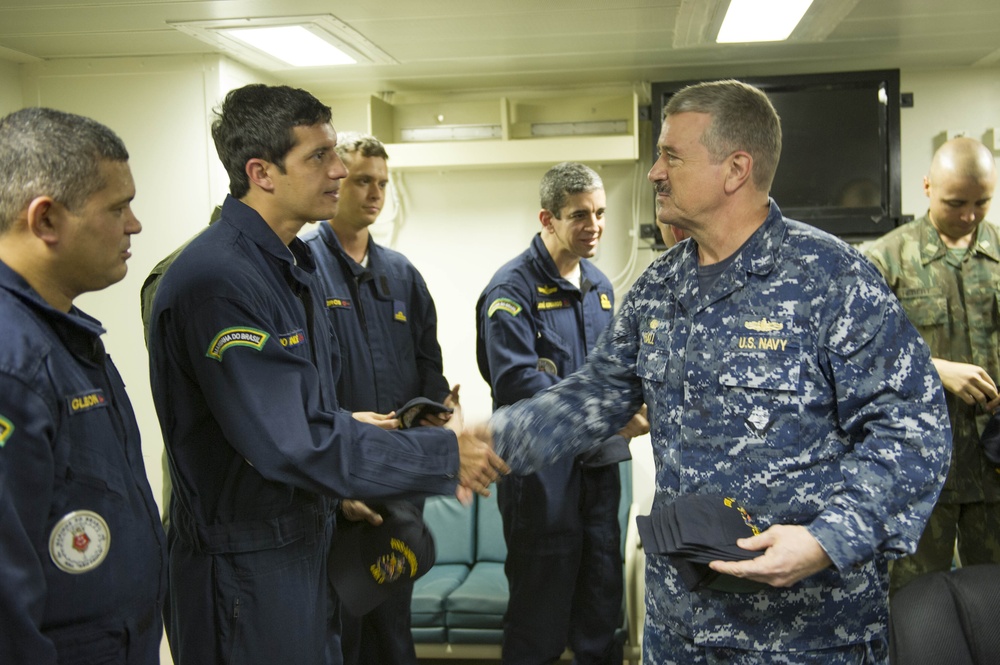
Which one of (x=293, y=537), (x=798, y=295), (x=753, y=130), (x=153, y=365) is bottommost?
(x=293, y=537)

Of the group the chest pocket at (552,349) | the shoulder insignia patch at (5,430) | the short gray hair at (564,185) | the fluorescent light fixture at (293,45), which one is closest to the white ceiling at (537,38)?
the fluorescent light fixture at (293,45)

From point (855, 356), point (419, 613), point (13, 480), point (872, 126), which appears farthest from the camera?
point (872, 126)

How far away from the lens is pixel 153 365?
1.97 m

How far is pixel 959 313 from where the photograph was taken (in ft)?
11.0

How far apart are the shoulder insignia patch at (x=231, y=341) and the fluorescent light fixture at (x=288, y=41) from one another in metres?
1.81

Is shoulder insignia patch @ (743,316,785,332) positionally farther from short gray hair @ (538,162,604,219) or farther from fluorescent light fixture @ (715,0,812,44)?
fluorescent light fixture @ (715,0,812,44)

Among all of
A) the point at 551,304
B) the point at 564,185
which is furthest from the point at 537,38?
the point at 551,304

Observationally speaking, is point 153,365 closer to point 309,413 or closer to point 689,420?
point 309,413

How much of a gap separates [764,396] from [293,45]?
2.72 m

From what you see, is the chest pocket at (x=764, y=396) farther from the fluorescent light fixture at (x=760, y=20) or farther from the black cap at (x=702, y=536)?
the fluorescent light fixture at (x=760, y=20)

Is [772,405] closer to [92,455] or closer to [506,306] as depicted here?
[92,455]

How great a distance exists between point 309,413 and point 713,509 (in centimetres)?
86

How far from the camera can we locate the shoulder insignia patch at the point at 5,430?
1.33 metres

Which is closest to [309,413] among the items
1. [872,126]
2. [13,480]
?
[13,480]
